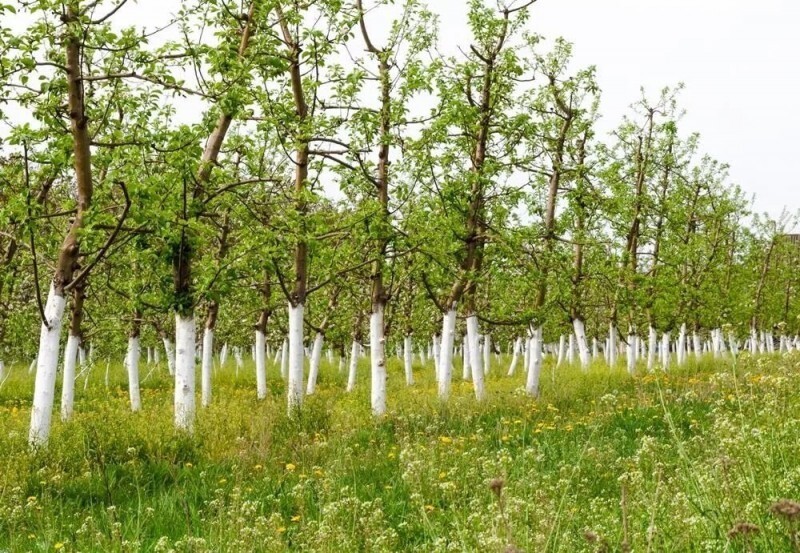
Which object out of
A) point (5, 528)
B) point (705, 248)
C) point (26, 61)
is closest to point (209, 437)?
point (5, 528)

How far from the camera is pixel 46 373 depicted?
34.2ft

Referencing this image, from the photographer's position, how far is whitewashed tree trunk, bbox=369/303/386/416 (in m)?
16.0

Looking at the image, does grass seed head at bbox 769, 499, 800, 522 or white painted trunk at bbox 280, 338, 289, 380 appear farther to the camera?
white painted trunk at bbox 280, 338, 289, 380

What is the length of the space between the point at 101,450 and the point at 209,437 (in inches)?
80.6

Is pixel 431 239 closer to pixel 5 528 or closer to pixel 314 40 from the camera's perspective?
pixel 314 40

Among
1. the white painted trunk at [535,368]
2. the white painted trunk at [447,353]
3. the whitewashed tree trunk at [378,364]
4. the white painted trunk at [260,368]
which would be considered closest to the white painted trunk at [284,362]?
the white painted trunk at [260,368]

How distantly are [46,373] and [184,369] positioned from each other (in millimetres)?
3141

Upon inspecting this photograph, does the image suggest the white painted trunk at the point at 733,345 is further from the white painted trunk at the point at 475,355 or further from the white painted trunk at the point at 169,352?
the white painted trunk at the point at 169,352

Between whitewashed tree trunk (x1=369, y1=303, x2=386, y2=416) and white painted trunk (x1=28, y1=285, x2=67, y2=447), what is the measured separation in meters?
7.01

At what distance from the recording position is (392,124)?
16.1 metres

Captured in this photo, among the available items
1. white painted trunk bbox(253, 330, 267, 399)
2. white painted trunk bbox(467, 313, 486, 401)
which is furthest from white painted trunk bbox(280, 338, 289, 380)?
white painted trunk bbox(467, 313, 486, 401)

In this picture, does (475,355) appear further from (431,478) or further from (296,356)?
(431,478)

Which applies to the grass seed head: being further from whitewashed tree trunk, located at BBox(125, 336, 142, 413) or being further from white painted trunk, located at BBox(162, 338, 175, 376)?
white painted trunk, located at BBox(162, 338, 175, 376)

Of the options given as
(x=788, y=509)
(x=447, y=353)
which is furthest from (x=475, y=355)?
(x=788, y=509)
